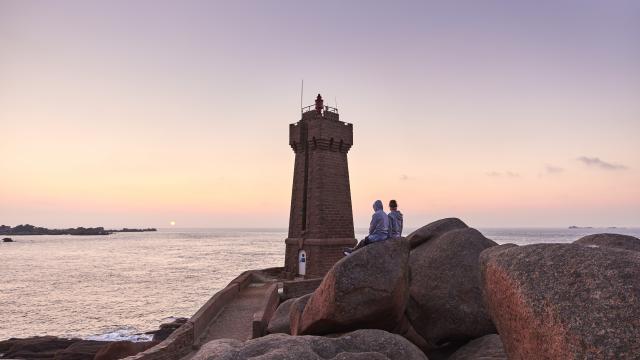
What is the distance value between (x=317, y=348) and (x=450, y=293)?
11.8ft

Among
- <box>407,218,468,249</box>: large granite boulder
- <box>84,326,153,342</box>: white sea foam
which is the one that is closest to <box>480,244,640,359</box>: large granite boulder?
<box>407,218,468,249</box>: large granite boulder

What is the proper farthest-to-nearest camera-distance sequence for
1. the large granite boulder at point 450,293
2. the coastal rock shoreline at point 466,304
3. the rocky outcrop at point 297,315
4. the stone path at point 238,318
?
the stone path at point 238,318, the rocky outcrop at point 297,315, the large granite boulder at point 450,293, the coastal rock shoreline at point 466,304

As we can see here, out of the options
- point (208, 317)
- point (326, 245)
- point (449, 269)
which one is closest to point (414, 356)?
point (449, 269)

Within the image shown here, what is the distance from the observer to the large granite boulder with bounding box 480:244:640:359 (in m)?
3.68

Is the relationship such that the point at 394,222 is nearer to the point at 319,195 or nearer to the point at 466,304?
the point at 466,304

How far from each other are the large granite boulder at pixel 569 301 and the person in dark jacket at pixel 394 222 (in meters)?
3.98

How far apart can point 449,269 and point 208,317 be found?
495 inches

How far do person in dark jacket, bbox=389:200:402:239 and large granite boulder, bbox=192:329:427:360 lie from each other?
3.04 metres

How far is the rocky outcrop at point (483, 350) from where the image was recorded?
6.61 m

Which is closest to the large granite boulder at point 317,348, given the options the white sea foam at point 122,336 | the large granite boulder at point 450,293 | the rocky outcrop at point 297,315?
the large granite boulder at point 450,293

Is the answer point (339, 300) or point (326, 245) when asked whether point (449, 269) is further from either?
point (326, 245)

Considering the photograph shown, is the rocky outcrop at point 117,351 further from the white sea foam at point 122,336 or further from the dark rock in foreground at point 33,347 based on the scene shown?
the white sea foam at point 122,336

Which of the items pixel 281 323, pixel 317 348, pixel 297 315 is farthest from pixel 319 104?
pixel 317 348

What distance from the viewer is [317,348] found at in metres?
5.51
